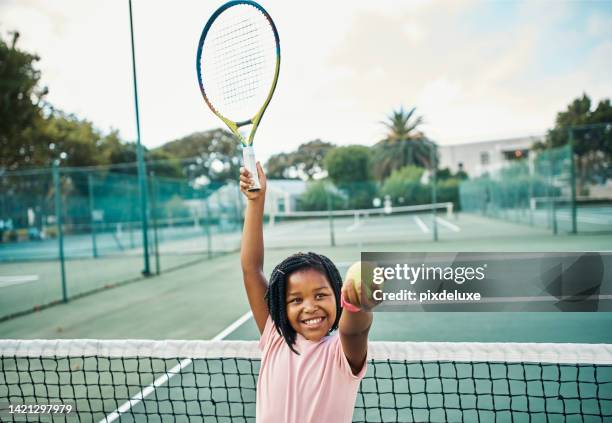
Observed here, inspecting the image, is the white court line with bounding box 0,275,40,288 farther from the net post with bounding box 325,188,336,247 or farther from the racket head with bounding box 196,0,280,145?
the racket head with bounding box 196,0,280,145

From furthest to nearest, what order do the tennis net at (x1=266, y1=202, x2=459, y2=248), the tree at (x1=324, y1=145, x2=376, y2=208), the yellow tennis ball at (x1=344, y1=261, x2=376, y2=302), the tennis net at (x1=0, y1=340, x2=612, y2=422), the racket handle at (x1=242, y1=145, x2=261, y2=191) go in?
1. the tree at (x1=324, y1=145, x2=376, y2=208)
2. the tennis net at (x1=266, y1=202, x2=459, y2=248)
3. the tennis net at (x1=0, y1=340, x2=612, y2=422)
4. the racket handle at (x1=242, y1=145, x2=261, y2=191)
5. the yellow tennis ball at (x1=344, y1=261, x2=376, y2=302)

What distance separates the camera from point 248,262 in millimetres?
1597

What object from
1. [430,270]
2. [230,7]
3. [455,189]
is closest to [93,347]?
[230,7]

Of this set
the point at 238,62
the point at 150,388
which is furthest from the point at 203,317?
the point at 238,62

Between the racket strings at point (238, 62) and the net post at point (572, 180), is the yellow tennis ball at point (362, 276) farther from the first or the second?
the net post at point (572, 180)

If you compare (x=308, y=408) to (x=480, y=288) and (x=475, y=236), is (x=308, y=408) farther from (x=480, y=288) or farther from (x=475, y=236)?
(x=475, y=236)

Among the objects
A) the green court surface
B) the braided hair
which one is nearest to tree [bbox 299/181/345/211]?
the green court surface

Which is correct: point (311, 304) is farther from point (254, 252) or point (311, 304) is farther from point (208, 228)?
point (208, 228)

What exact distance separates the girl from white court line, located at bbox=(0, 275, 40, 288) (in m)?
9.77

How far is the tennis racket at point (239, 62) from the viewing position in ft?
7.45

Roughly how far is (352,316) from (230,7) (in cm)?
176

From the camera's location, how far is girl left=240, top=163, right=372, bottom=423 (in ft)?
4.45

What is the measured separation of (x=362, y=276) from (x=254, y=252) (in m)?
0.72

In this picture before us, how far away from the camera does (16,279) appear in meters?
10.4
